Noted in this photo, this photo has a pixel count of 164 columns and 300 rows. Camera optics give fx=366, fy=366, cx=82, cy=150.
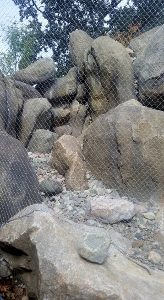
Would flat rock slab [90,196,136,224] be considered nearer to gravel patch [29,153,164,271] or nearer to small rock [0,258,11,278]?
gravel patch [29,153,164,271]

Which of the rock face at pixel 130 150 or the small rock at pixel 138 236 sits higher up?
the rock face at pixel 130 150

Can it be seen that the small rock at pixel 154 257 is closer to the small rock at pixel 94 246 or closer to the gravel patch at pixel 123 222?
the gravel patch at pixel 123 222

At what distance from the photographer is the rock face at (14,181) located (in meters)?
3.77

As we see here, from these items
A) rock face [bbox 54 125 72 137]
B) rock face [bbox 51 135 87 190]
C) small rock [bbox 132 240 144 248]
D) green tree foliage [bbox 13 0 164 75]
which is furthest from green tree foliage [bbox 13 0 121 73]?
small rock [bbox 132 240 144 248]

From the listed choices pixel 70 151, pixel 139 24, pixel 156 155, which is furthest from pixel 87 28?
pixel 156 155

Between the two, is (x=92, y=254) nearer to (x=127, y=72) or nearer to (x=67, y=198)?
(x=67, y=198)

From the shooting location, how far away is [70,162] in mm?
4781

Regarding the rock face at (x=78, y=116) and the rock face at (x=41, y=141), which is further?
the rock face at (x=78, y=116)

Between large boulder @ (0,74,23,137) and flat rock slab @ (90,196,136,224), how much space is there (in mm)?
2029

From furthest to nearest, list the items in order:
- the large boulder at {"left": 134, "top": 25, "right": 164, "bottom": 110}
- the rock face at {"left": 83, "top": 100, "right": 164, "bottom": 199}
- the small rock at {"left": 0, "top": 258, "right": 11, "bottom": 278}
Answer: the large boulder at {"left": 134, "top": 25, "right": 164, "bottom": 110} < the rock face at {"left": 83, "top": 100, "right": 164, "bottom": 199} < the small rock at {"left": 0, "top": 258, "right": 11, "bottom": 278}

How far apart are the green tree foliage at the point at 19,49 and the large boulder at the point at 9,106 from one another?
634 mm

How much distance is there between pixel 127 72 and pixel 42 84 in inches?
74.1

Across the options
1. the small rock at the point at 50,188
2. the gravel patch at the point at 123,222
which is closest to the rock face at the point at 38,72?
the gravel patch at the point at 123,222

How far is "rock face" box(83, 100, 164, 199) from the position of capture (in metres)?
4.28
